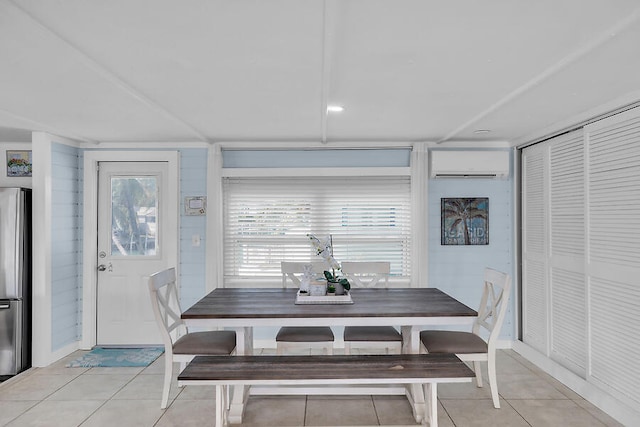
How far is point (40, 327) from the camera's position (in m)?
4.16

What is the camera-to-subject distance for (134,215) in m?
4.81

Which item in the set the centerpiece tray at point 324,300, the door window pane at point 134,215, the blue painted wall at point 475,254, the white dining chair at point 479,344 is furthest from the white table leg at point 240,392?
the blue painted wall at point 475,254

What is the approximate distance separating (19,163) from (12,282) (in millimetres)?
1390

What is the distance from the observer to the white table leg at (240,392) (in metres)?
3.05

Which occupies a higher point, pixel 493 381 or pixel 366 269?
pixel 366 269

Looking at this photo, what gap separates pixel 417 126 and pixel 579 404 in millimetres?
2652

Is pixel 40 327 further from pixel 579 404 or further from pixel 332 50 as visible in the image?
pixel 579 404

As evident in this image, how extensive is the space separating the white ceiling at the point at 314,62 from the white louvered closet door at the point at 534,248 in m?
0.59

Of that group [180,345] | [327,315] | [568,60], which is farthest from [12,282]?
[568,60]

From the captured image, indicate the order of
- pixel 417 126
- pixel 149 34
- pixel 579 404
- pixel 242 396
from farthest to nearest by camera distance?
pixel 417 126, pixel 579 404, pixel 242 396, pixel 149 34

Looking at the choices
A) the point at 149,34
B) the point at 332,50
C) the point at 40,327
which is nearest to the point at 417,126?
the point at 332,50

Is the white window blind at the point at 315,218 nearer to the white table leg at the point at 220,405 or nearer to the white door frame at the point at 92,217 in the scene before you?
the white door frame at the point at 92,217

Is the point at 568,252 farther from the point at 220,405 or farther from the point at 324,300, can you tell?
the point at 220,405

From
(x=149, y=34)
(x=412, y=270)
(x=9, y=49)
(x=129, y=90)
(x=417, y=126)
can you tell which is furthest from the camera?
(x=412, y=270)
